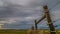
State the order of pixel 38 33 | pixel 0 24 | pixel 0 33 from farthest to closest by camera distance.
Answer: pixel 0 24 → pixel 0 33 → pixel 38 33

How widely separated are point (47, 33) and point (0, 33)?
27.9 ft

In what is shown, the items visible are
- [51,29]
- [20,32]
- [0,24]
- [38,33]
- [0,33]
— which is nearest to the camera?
[51,29]

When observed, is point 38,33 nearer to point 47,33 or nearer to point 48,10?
point 47,33

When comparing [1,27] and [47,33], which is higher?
[1,27]

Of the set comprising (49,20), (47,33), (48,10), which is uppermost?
(48,10)

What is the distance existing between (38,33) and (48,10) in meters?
0.92

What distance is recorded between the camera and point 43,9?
5.36 meters

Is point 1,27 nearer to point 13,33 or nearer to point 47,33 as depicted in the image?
point 13,33

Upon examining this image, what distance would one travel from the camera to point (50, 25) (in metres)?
5.08

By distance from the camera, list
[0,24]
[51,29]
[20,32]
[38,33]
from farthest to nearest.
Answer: [0,24] → [20,32] → [38,33] → [51,29]

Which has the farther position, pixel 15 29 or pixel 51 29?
pixel 15 29

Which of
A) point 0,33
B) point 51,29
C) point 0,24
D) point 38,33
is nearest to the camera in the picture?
point 51,29

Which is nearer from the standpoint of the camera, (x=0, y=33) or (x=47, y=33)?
(x=47, y=33)

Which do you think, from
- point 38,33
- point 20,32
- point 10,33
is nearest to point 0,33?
point 10,33
